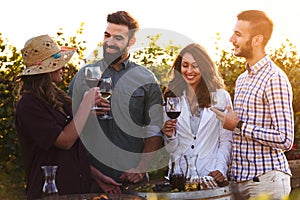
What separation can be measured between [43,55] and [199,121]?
122cm

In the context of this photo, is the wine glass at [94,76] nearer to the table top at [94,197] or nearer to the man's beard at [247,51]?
the table top at [94,197]

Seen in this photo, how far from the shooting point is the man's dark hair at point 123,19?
4.75m

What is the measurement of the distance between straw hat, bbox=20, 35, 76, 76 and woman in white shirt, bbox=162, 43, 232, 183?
0.88 m

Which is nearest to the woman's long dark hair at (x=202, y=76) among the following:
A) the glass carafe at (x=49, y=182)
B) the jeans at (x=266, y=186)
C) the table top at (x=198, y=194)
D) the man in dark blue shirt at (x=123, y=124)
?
the man in dark blue shirt at (x=123, y=124)

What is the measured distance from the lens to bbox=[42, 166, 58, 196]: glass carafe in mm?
3844

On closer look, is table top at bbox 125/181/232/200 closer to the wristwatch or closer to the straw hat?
the wristwatch

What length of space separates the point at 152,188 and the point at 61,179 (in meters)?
0.65

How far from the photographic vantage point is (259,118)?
430cm

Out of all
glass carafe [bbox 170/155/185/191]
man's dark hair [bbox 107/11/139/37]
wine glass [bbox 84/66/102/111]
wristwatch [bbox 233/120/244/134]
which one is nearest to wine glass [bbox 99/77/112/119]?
wine glass [bbox 84/66/102/111]

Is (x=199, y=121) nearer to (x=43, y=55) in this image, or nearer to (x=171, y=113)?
(x=171, y=113)

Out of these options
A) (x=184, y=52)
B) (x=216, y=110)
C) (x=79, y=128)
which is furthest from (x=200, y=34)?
(x=79, y=128)

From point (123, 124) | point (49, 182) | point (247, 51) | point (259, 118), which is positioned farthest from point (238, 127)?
point (49, 182)

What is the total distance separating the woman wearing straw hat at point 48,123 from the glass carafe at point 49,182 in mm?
249

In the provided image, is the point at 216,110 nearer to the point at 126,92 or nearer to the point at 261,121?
the point at 261,121
